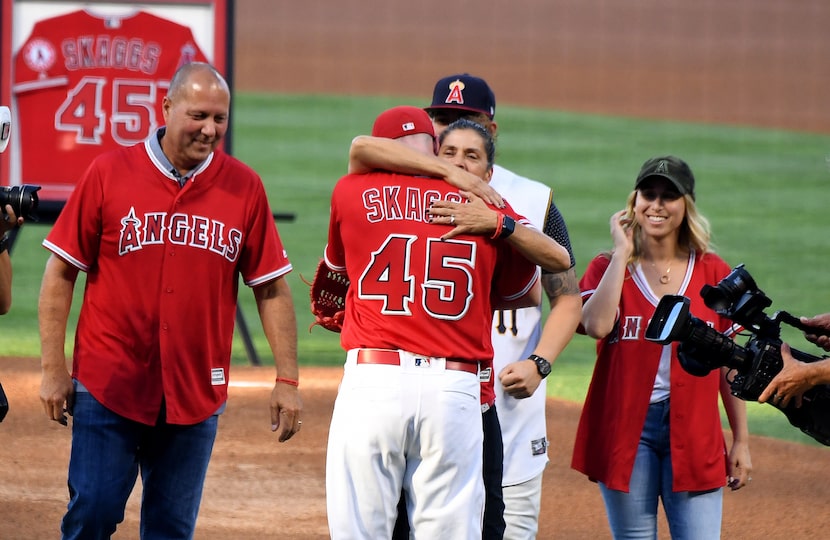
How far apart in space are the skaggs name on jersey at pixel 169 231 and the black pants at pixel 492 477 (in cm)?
104

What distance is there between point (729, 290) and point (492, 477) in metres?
1.00

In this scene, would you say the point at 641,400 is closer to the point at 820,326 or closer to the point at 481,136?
the point at 820,326

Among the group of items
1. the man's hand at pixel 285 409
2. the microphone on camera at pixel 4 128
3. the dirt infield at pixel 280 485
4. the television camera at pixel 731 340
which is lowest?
the dirt infield at pixel 280 485

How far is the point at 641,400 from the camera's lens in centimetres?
452

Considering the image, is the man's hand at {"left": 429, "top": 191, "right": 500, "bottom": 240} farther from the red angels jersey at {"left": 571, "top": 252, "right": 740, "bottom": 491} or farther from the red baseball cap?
the red angels jersey at {"left": 571, "top": 252, "right": 740, "bottom": 491}

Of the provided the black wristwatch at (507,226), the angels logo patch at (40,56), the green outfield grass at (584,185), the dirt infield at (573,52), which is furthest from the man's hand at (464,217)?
the dirt infield at (573,52)

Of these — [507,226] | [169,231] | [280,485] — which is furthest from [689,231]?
[280,485]

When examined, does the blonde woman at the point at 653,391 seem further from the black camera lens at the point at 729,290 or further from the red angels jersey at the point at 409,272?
the red angels jersey at the point at 409,272

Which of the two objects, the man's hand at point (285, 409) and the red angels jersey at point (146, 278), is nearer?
the red angels jersey at point (146, 278)

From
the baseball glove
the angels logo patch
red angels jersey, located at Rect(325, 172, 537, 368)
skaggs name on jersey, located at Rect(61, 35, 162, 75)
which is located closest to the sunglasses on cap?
the baseball glove

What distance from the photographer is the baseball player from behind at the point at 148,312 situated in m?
4.07

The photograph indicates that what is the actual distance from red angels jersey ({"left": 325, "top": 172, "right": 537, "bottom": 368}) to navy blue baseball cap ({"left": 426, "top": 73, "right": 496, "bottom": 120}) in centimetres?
→ 100

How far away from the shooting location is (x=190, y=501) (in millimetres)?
4172

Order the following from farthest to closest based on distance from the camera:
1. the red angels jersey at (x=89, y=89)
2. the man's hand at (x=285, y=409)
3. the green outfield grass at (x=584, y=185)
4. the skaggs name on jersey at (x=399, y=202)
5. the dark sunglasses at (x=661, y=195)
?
the green outfield grass at (x=584, y=185), the red angels jersey at (x=89, y=89), the dark sunglasses at (x=661, y=195), the man's hand at (x=285, y=409), the skaggs name on jersey at (x=399, y=202)
